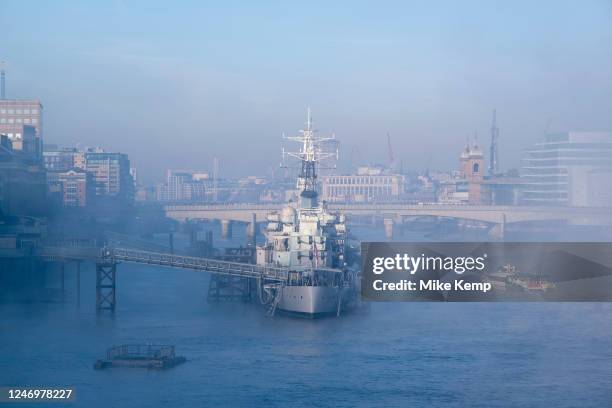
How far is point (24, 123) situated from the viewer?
4034 cm

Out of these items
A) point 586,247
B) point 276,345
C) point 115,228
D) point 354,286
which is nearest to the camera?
point 586,247

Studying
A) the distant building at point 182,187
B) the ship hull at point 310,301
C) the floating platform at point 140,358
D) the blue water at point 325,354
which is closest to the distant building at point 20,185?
the blue water at point 325,354

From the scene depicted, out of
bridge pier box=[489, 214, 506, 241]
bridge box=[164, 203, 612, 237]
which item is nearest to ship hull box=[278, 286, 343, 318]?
bridge box=[164, 203, 612, 237]

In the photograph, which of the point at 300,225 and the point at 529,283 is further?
the point at 300,225

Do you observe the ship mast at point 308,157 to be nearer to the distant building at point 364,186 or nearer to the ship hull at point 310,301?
the ship hull at point 310,301

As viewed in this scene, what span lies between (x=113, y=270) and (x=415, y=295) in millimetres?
8347

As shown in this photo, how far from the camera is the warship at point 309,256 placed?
55.9ft

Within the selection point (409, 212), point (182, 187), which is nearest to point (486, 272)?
point (409, 212)

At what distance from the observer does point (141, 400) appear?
1117cm

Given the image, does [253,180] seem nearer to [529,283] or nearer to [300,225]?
[300,225]

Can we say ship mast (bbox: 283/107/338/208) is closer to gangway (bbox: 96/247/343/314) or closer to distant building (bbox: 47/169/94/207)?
gangway (bbox: 96/247/343/314)

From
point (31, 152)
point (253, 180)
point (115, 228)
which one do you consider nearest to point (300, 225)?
point (115, 228)

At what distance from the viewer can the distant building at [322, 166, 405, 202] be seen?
150 feet

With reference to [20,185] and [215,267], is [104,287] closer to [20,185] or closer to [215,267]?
[215,267]
